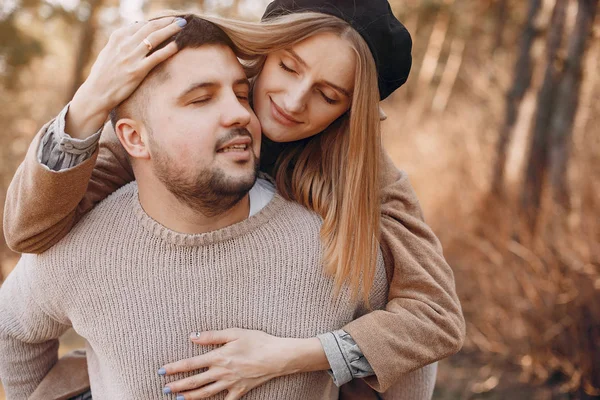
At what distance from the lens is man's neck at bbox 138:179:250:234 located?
201 centimetres

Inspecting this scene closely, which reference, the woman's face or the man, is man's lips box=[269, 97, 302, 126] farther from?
the man

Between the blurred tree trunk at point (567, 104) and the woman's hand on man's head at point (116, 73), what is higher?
the woman's hand on man's head at point (116, 73)

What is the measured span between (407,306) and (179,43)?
1.17m

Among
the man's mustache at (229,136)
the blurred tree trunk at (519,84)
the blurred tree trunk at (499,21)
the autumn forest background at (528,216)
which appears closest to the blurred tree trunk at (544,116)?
the autumn forest background at (528,216)

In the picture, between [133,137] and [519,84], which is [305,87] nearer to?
[133,137]

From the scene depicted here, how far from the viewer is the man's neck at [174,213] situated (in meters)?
2.01

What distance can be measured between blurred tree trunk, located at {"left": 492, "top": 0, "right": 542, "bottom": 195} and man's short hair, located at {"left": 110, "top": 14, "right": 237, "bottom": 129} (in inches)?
167

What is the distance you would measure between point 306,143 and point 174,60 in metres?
0.72

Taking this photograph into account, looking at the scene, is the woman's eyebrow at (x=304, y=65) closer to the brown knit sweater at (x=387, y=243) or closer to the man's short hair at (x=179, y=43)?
the man's short hair at (x=179, y=43)

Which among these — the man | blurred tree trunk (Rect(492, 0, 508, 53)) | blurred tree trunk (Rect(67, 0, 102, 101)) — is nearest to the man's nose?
the man

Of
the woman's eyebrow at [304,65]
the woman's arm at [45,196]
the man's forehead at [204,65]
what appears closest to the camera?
the woman's arm at [45,196]

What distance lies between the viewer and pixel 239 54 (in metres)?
2.09

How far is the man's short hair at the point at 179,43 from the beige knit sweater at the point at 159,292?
0.35 meters

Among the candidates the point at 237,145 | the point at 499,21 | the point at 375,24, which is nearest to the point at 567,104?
the point at 375,24
